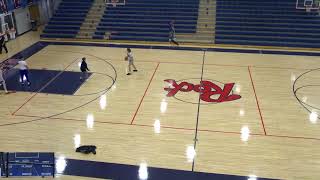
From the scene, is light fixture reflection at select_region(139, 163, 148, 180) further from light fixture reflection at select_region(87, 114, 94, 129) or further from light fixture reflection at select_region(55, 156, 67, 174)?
light fixture reflection at select_region(87, 114, 94, 129)

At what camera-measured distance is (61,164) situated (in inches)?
410

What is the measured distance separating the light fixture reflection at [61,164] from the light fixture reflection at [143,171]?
229cm

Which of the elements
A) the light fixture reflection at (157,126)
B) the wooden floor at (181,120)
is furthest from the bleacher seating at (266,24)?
the light fixture reflection at (157,126)

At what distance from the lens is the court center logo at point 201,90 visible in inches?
590

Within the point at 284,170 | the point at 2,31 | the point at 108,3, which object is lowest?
the point at 284,170

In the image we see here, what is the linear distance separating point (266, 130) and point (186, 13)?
15831 millimetres

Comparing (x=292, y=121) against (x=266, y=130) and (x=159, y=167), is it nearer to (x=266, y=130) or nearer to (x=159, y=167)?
(x=266, y=130)

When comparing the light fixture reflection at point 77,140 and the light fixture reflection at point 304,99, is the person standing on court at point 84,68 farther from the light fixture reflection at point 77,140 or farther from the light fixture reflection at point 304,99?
the light fixture reflection at point 304,99

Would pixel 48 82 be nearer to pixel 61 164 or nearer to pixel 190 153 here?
pixel 61 164

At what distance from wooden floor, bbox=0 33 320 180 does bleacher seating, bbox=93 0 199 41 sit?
6.02m

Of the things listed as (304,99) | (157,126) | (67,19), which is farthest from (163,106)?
(67,19)

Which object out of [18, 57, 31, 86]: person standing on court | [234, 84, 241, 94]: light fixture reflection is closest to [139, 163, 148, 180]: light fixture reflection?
[234, 84, 241, 94]: light fixture reflection

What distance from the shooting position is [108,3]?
26188 millimetres

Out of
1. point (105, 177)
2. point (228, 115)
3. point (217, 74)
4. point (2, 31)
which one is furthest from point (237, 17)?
point (105, 177)
